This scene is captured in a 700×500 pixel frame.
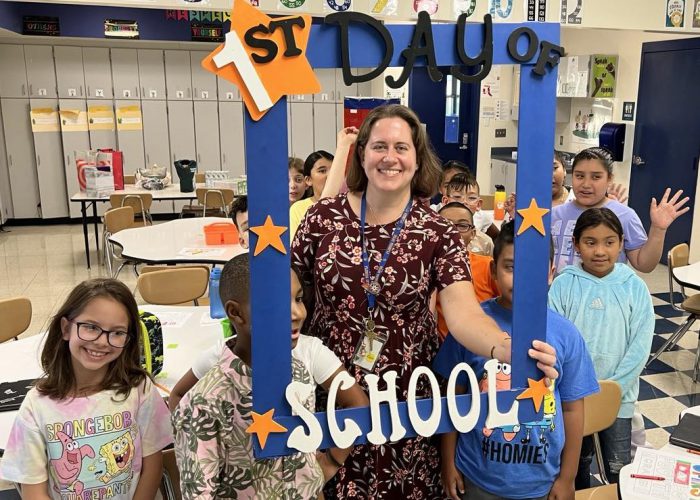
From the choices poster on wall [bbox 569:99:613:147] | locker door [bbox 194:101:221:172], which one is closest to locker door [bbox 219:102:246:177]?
locker door [bbox 194:101:221:172]

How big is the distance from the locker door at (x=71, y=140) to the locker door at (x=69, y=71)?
0.13 meters

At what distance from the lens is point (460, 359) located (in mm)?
1513

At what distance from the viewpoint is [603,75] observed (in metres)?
7.28

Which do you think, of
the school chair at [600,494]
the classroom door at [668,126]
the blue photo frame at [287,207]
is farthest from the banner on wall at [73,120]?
the blue photo frame at [287,207]

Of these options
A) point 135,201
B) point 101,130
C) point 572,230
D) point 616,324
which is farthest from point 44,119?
point 616,324

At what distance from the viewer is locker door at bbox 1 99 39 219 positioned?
8.90m

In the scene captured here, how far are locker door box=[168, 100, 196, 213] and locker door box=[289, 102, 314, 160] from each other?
1.52m

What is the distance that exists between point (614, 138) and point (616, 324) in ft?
17.8

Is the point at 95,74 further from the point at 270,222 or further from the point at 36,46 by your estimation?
the point at 270,222

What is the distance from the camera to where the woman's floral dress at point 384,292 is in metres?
1.39

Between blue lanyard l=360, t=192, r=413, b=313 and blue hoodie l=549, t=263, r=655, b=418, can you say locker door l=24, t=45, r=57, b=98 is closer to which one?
blue hoodie l=549, t=263, r=655, b=418

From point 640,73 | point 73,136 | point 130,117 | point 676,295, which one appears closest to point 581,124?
point 640,73

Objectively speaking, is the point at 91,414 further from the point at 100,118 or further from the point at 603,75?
the point at 100,118

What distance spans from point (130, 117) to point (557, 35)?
9016mm
